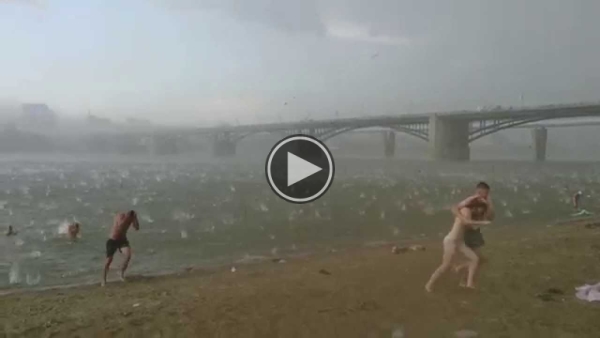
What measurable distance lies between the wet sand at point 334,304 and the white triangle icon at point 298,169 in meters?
1.85

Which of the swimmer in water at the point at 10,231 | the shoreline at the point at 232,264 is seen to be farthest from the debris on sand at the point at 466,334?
the swimmer in water at the point at 10,231

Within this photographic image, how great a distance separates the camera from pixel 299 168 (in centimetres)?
688

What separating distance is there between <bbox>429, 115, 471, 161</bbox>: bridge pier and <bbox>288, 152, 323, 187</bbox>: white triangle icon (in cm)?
7810

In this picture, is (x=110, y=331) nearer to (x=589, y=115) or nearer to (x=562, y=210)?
(x=562, y=210)

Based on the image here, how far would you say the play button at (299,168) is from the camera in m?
6.80

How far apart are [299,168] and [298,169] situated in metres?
0.02

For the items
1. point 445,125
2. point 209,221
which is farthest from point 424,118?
point 209,221

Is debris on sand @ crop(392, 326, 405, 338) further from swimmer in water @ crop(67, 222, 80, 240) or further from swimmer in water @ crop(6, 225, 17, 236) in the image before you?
swimmer in water @ crop(6, 225, 17, 236)

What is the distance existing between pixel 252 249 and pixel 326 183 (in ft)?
35.5

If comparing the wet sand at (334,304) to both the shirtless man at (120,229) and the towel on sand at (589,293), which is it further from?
the shirtless man at (120,229)


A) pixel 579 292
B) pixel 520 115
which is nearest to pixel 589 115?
pixel 520 115

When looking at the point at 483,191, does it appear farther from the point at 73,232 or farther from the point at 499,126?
the point at 499,126

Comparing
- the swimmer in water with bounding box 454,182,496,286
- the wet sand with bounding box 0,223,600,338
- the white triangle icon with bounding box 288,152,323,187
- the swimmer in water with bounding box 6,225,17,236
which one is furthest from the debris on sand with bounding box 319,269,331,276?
the swimmer in water with bounding box 6,225,17,236

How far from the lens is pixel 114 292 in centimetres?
1122
